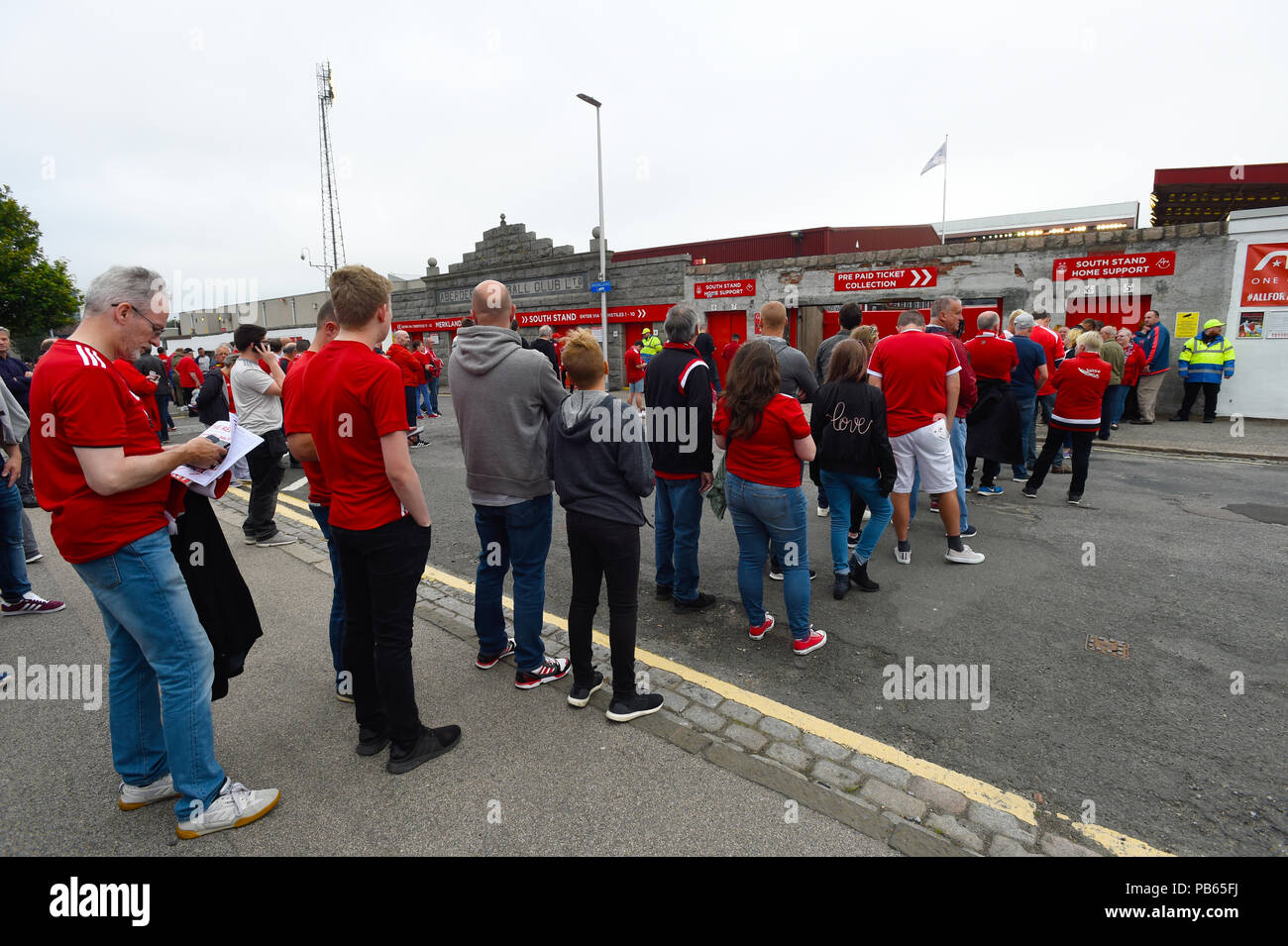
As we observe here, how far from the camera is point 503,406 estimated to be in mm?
3346

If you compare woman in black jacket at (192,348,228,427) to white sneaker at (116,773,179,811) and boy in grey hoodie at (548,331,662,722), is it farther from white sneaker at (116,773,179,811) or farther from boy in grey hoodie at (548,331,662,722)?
boy in grey hoodie at (548,331,662,722)

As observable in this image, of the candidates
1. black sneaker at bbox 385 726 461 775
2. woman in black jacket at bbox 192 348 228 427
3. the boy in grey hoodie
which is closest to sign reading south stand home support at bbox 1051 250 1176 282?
the boy in grey hoodie

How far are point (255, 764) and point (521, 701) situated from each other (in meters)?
1.28

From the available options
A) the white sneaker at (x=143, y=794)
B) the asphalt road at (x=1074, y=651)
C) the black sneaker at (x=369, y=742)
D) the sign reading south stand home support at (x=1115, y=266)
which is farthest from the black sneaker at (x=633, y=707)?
the sign reading south stand home support at (x=1115, y=266)

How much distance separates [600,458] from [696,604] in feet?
6.43

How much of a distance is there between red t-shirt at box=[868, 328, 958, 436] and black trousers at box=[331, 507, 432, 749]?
385 centimetres

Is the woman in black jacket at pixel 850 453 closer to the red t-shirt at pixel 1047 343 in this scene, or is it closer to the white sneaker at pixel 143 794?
the white sneaker at pixel 143 794

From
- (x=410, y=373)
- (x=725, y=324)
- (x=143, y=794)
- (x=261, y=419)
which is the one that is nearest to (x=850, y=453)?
(x=143, y=794)

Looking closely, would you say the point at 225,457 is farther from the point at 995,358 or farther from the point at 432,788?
the point at 995,358

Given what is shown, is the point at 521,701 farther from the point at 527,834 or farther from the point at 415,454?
the point at 415,454

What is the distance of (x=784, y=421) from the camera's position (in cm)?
376

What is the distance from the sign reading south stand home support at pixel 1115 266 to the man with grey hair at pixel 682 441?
40.6 ft

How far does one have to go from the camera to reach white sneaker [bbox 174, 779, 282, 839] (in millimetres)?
2520
